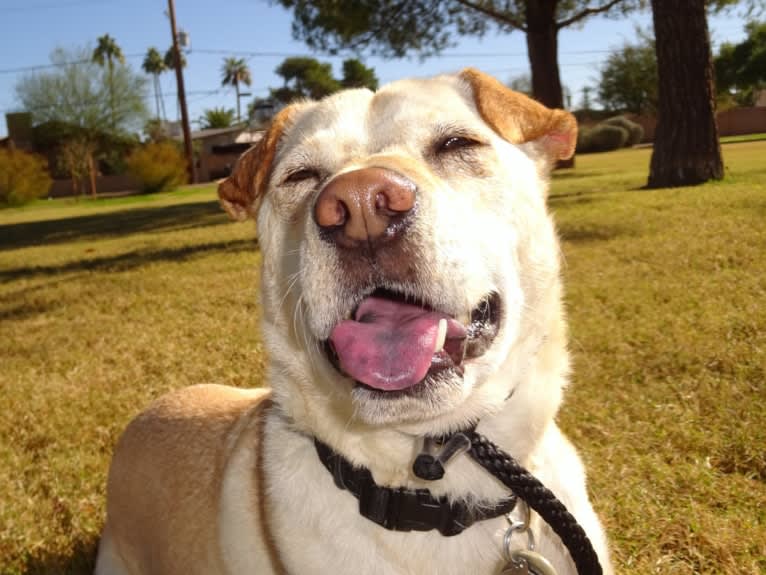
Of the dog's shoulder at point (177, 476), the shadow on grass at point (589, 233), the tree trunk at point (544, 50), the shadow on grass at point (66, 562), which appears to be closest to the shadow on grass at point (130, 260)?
the shadow on grass at point (589, 233)

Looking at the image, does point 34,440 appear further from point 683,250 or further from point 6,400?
point 683,250

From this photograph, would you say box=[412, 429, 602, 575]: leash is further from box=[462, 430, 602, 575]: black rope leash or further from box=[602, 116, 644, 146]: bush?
box=[602, 116, 644, 146]: bush

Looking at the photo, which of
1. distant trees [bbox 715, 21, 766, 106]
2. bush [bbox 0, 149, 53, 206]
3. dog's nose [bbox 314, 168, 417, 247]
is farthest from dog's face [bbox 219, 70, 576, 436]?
distant trees [bbox 715, 21, 766, 106]

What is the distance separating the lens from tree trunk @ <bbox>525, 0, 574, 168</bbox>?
20922 mm

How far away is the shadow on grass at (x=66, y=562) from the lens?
9.94 feet

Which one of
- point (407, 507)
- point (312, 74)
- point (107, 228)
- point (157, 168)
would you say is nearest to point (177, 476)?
point (407, 507)

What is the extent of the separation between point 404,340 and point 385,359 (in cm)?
8

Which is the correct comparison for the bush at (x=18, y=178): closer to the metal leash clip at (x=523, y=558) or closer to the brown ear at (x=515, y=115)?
the brown ear at (x=515, y=115)

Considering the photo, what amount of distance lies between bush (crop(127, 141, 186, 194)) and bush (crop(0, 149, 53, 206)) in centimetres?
556

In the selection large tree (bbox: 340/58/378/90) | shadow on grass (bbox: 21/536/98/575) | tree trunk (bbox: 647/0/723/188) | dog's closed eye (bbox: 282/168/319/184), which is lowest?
shadow on grass (bbox: 21/536/98/575)

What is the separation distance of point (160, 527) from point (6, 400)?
130 inches

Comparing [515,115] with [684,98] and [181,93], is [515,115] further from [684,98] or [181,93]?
[181,93]

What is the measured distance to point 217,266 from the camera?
1000 centimetres

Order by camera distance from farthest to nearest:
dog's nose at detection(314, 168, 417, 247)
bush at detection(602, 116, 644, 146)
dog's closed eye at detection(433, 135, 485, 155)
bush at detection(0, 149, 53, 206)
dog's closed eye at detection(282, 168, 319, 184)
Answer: bush at detection(602, 116, 644, 146) < bush at detection(0, 149, 53, 206) < dog's closed eye at detection(282, 168, 319, 184) < dog's closed eye at detection(433, 135, 485, 155) < dog's nose at detection(314, 168, 417, 247)
